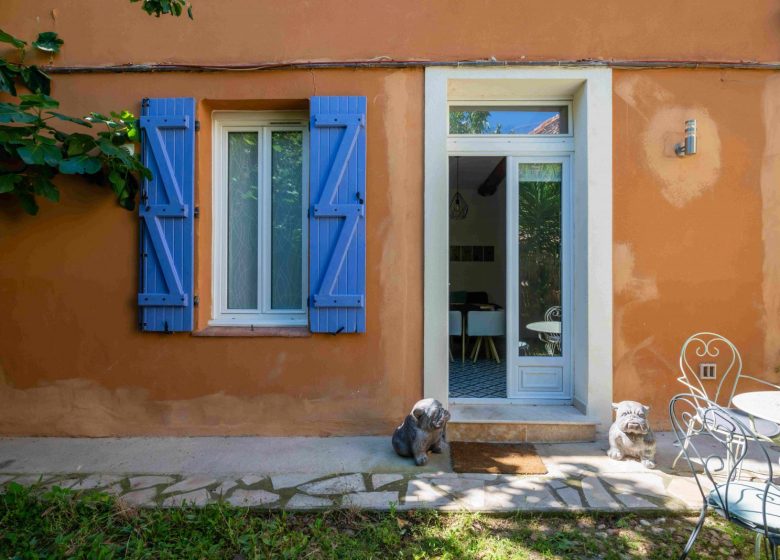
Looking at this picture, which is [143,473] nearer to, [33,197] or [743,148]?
[33,197]

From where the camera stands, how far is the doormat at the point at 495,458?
3.10 meters

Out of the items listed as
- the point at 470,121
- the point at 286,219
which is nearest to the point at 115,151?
the point at 286,219

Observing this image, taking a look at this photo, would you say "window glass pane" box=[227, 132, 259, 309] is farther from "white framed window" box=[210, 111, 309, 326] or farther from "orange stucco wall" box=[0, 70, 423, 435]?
"orange stucco wall" box=[0, 70, 423, 435]

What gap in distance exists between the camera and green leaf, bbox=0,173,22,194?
3189 millimetres

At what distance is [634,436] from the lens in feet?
10.3

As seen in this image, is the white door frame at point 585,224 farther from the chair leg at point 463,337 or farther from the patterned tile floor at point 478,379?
the chair leg at point 463,337

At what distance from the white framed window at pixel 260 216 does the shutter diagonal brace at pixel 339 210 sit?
15.2 inches

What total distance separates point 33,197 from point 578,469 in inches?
175

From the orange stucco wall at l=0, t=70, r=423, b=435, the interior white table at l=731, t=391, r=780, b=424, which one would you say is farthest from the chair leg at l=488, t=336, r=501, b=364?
the interior white table at l=731, t=391, r=780, b=424

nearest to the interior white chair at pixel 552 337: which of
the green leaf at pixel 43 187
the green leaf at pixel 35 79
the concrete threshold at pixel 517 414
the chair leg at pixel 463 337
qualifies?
the concrete threshold at pixel 517 414

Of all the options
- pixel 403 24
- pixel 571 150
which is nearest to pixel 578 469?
pixel 571 150

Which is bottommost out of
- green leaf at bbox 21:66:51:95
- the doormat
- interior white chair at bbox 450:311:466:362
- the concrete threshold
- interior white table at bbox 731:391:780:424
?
the doormat

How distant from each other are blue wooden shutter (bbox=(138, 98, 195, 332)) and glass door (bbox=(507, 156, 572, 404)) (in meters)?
2.70

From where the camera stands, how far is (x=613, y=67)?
3.69 metres
